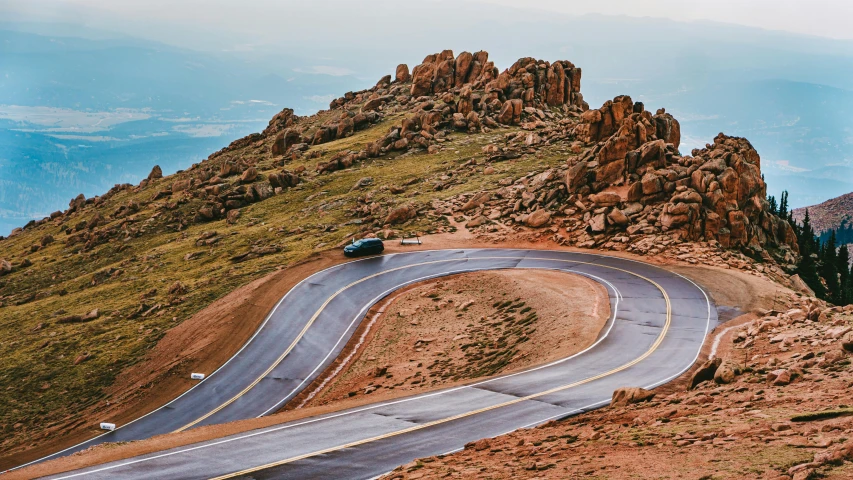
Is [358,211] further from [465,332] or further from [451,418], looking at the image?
[451,418]

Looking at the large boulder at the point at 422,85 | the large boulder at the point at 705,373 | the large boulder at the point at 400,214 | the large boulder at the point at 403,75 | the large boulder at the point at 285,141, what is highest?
the large boulder at the point at 403,75

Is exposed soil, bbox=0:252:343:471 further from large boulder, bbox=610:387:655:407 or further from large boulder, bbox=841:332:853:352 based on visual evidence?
large boulder, bbox=841:332:853:352

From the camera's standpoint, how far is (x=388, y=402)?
110 feet

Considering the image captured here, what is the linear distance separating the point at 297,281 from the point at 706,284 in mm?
34270

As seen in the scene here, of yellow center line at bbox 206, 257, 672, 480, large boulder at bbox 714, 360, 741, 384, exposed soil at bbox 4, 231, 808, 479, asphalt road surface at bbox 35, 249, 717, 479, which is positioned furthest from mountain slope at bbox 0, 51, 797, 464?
large boulder at bbox 714, 360, 741, 384

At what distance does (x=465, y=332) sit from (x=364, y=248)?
22.1 meters

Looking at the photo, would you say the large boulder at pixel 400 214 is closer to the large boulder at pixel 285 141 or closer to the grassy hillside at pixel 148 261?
the grassy hillside at pixel 148 261

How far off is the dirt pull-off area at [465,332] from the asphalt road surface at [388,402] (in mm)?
1489

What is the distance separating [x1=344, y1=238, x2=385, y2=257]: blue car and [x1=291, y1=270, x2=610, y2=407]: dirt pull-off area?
10382 mm

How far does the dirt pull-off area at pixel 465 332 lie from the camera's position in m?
41.0

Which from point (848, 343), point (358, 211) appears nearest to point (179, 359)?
point (358, 211)

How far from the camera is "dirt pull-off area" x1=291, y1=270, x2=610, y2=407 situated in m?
41.0

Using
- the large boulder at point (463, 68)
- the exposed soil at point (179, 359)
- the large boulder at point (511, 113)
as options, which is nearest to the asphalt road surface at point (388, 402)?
the exposed soil at point (179, 359)

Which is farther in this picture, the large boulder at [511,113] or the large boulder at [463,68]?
the large boulder at [463,68]
